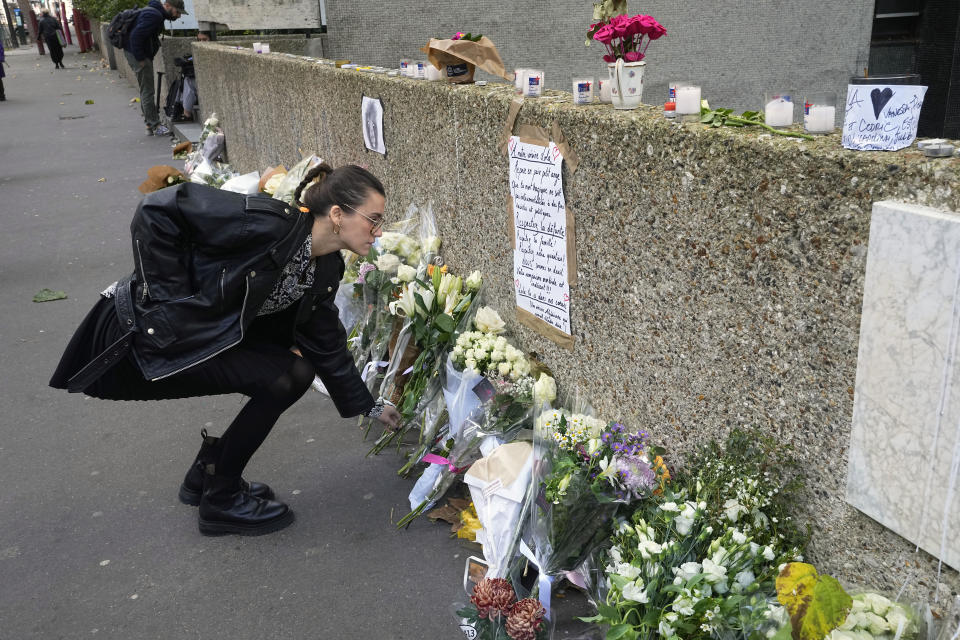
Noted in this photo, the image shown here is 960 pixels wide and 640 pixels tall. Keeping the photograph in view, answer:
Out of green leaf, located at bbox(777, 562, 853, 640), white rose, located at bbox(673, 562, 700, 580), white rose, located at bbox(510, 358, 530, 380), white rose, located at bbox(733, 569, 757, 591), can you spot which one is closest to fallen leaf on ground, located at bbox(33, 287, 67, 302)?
white rose, located at bbox(510, 358, 530, 380)

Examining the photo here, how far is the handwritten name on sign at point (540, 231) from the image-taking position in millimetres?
3061

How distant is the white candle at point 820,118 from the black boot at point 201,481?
93.6 inches

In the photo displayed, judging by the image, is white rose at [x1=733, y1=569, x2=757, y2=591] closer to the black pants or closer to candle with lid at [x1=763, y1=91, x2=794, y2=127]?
candle with lid at [x1=763, y1=91, x2=794, y2=127]

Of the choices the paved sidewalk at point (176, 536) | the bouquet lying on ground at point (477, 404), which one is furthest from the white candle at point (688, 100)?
the paved sidewalk at point (176, 536)

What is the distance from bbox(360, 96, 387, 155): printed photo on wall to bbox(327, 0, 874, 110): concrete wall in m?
4.69

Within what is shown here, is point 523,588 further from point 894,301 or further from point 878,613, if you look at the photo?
point 894,301

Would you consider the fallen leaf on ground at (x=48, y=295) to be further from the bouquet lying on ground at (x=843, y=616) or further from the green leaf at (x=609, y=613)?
the bouquet lying on ground at (x=843, y=616)

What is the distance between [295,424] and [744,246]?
8.50ft

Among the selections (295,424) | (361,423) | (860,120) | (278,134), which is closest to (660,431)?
(860,120)

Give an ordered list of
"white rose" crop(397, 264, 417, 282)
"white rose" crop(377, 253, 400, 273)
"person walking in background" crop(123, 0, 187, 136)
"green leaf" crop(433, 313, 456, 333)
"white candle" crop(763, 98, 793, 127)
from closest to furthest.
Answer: "white candle" crop(763, 98, 793, 127) → "green leaf" crop(433, 313, 456, 333) → "white rose" crop(397, 264, 417, 282) → "white rose" crop(377, 253, 400, 273) → "person walking in background" crop(123, 0, 187, 136)

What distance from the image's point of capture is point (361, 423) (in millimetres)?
4086

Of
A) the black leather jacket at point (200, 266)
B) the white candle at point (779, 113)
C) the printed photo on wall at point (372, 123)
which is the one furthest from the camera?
the printed photo on wall at point (372, 123)

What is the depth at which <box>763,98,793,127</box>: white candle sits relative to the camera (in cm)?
218

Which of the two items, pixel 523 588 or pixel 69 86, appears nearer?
pixel 523 588
